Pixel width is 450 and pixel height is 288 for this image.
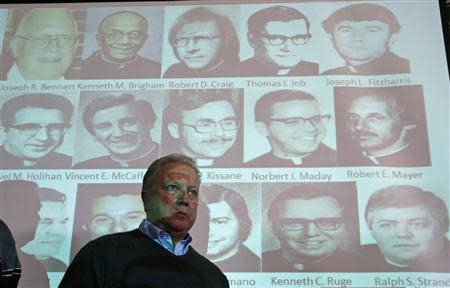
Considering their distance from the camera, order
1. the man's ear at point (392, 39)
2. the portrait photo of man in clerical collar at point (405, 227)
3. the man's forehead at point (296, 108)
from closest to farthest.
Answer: the portrait photo of man in clerical collar at point (405, 227) < the man's forehead at point (296, 108) < the man's ear at point (392, 39)

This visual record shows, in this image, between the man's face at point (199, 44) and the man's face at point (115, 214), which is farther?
the man's face at point (199, 44)

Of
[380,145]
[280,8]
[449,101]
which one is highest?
[280,8]

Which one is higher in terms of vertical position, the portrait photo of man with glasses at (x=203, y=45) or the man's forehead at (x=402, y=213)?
the portrait photo of man with glasses at (x=203, y=45)

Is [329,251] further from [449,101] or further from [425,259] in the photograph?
[449,101]

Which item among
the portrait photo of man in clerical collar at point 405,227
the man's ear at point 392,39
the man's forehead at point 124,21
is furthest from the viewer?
the man's forehead at point 124,21

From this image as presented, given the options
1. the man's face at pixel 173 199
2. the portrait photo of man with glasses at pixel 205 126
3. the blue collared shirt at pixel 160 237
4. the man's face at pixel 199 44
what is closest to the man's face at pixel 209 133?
the portrait photo of man with glasses at pixel 205 126

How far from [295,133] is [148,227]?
89 cm

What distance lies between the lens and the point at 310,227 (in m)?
2.34

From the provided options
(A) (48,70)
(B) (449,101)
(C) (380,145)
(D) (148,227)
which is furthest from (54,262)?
(B) (449,101)

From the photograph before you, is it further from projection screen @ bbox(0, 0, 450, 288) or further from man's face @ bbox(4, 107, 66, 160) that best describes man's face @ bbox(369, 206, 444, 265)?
man's face @ bbox(4, 107, 66, 160)

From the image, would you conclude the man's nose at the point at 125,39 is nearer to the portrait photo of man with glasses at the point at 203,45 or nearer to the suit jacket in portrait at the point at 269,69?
the portrait photo of man with glasses at the point at 203,45

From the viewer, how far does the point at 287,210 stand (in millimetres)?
2367

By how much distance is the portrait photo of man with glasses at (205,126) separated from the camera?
8.08 feet

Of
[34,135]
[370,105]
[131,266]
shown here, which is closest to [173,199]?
[131,266]
